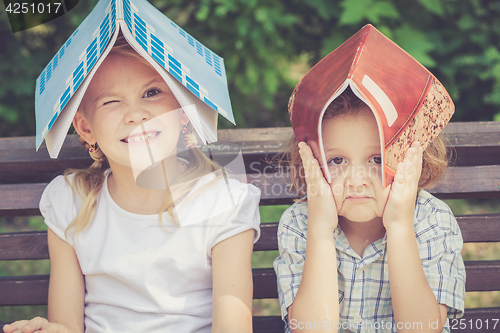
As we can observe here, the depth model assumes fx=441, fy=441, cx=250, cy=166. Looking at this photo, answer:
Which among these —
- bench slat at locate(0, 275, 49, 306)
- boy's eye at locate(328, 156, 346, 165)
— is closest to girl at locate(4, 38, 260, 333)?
bench slat at locate(0, 275, 49, 306)

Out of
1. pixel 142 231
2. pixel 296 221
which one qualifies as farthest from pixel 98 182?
pixel 296 221

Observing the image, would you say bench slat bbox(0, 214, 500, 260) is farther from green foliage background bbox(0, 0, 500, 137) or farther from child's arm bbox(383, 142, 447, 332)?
green foliage background bbox(0, 0, 500, 137)

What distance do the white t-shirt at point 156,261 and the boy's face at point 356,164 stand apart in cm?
36

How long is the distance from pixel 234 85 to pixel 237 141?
146 centimetres

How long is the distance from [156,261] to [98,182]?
41 cm

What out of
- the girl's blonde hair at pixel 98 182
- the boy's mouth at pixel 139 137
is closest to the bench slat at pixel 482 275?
the girl's blonde hair at pixel 98 182

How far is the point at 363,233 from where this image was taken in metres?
1.52

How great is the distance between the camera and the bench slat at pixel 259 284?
1696 millimetres

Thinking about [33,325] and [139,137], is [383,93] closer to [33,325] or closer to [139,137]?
[139,137]

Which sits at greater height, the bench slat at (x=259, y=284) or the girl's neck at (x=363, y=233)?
the girl's neck at (x=363, y=233)

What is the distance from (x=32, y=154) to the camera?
185cm

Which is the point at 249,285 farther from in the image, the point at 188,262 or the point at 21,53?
the point at 21,53

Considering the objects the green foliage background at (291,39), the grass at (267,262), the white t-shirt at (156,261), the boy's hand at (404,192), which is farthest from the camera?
the green foliage background at (291,39)

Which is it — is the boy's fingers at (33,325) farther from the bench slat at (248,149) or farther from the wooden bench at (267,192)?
Result: the bench slat at (248,149)
